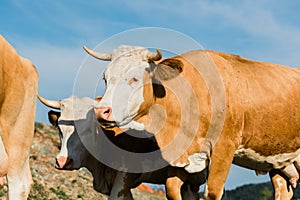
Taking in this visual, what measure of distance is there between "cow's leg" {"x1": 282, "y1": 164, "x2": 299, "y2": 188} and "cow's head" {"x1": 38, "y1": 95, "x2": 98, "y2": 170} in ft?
12.5

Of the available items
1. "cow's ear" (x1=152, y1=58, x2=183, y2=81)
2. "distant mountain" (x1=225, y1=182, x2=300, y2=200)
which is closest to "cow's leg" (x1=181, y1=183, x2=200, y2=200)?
"cow's ear" (x1=152, y1=58, x2=183, y2=81)

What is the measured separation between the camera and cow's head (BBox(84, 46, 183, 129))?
8.34 meters

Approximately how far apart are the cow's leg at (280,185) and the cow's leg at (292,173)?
14cm

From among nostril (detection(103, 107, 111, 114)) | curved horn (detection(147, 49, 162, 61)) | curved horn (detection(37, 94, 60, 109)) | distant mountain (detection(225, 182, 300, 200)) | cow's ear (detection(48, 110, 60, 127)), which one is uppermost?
curved horn (detection(147, 49, 162, 61))

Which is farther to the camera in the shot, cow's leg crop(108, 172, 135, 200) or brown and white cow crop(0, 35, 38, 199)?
cow's leg crop(108, 172, 135, 200)

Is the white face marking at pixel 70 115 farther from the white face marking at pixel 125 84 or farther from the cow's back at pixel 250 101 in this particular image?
the cow's back at pixel 250 101

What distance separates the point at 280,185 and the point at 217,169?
2.98 meters

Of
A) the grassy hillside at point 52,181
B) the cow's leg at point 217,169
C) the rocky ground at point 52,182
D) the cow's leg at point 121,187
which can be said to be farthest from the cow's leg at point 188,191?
the rocky ground at point 52,182

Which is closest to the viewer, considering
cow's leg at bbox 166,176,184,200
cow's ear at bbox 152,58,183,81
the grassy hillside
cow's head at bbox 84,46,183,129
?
cow's head at bbox 84,46,183,129

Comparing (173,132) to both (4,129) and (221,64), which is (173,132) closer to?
(221,64)

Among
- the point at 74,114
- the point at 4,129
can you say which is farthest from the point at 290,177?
the point at 4,129

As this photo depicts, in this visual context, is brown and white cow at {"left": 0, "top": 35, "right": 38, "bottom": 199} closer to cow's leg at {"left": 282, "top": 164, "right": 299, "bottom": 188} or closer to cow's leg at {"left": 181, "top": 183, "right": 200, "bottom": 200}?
cow's leg at {"left": 181, "top": 183, "right": 200, "bottom": 200}

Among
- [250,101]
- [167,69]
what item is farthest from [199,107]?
[250,101]

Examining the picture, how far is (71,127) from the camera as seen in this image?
35.0 feet
